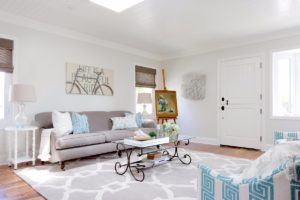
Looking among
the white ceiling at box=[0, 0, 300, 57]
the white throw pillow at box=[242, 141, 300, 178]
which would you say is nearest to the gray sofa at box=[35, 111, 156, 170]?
the white ceiling at box=[0, 0, 300, 57]

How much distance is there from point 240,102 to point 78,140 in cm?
367

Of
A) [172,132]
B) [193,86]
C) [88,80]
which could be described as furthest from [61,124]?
[193,86]

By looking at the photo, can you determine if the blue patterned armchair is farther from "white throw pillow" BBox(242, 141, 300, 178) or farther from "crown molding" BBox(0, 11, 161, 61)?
"crown molding" BBox(0, 11, 161, 61)

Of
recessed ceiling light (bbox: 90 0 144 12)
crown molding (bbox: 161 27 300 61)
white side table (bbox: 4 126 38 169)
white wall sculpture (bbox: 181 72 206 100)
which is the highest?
recessed ceiling light (bbox: 90 0 144 12)

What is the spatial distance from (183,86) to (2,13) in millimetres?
4331

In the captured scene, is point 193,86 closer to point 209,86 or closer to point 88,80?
point 209,86

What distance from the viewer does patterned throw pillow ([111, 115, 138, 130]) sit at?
4.38m

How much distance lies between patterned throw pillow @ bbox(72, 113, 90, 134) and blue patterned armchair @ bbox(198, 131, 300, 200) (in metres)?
2.83

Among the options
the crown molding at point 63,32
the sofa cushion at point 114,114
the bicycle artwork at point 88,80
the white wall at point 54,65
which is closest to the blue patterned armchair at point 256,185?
the sofa cushion at point 114,114

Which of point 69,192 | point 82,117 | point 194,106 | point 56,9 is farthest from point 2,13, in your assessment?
point 194,106

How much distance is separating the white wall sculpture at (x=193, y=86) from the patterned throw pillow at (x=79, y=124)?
9.93 feet

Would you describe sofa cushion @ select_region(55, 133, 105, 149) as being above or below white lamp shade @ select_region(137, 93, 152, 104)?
below

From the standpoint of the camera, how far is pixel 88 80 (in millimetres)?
4629

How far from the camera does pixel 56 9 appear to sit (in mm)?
3359
